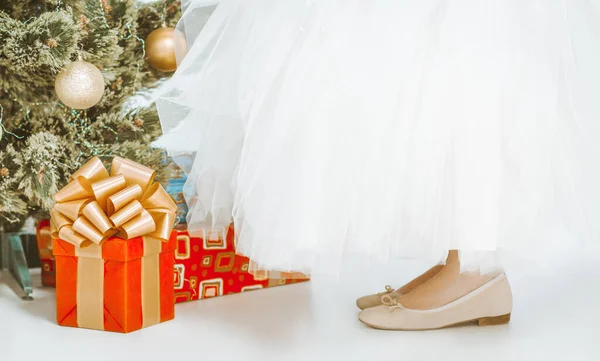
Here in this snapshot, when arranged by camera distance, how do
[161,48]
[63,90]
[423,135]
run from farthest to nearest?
[161,48]
[63,90]
[423,135]

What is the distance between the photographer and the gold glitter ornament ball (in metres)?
1.27

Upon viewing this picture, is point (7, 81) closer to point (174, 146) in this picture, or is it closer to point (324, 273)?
point (174, 146)

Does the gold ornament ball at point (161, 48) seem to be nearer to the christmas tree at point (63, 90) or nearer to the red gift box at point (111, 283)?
the christmas tree at point (63, 90)

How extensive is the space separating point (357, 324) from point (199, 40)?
0.56 meters

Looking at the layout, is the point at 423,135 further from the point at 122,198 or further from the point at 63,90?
the point at 63,90

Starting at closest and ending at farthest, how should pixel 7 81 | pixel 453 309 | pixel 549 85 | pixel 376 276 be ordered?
pixel 549 85, pixel 453 309, pixel 7 81, pixel 376 276

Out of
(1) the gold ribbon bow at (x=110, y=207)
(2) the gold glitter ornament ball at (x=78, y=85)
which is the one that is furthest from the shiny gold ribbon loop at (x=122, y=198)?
(2) the gold glitter ornament ball at (x=78, y=85)

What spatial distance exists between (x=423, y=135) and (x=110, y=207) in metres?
0.54

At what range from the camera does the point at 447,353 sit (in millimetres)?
→ 954

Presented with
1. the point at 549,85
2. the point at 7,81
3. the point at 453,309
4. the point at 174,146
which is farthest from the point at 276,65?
the point at 7,81

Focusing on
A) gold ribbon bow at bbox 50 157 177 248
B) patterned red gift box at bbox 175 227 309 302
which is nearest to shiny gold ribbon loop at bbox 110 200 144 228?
gold ribbon bow at bbox 50 157 177 248

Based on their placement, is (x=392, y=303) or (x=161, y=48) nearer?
(x=392, y=303)

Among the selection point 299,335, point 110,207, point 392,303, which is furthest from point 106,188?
point 392,303

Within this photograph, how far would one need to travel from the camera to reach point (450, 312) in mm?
1051
